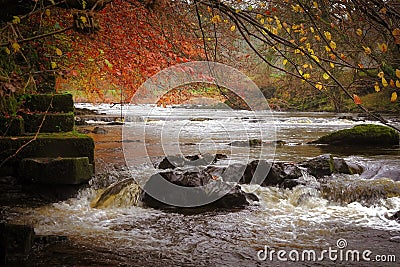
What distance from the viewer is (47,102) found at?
902cm

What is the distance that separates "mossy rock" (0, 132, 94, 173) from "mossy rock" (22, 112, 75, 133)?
50cm

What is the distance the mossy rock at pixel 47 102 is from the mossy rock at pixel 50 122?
0.71 feet

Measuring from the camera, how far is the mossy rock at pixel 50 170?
745 cm

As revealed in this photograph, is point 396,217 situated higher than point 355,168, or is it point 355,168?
point 355,168

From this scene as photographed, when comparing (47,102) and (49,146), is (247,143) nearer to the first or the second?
(47,102)

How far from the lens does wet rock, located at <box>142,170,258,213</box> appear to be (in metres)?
7.43

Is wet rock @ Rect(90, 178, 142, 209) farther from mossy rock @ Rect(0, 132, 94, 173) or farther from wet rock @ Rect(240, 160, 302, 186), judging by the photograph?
wet rock @ Rect(240, 160, 302, 186)

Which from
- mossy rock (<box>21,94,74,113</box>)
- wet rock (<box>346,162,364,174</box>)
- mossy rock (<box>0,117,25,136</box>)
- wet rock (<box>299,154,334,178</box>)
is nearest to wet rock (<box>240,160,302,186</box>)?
wet rock (<box>299,154,334,178</box>)

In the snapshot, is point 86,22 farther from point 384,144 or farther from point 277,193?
point 384,144

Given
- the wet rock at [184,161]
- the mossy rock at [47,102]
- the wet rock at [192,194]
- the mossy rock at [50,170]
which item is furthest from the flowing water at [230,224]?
the mossy rock at [47,102]

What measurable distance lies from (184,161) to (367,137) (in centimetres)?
724

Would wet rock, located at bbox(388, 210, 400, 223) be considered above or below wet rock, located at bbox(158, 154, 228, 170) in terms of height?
below

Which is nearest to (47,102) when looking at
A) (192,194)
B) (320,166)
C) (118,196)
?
(118,196)

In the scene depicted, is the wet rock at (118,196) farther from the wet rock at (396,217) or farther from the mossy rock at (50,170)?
Result: the wet rock at (396,217)
